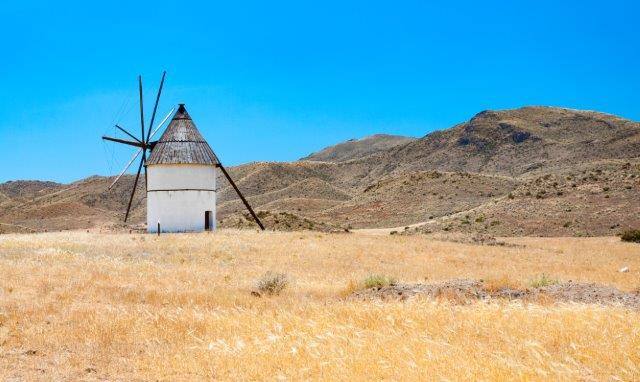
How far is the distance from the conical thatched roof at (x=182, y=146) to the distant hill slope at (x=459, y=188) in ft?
20.8

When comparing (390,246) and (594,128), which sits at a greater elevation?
(594,128)

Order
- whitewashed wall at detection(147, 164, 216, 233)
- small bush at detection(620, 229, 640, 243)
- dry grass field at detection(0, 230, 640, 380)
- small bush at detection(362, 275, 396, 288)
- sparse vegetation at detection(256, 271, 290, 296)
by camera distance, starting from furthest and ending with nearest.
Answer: whitewashed wall at detection(147, 164, 216, 233), small bush at detection(620, 229, 640, 243), small bush at detection(362, 275, 396, 288), sparse vegetation at detection(256, 271, 290, 296), dry grass field at detection(0, 230, 640, 380)

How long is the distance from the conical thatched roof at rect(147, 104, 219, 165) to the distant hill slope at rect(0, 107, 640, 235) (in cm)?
633

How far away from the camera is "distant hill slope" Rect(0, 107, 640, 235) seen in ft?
156

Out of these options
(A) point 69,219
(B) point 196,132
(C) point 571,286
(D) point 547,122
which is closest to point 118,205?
(A) point 69,219

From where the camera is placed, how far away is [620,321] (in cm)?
879

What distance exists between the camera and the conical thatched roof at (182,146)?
116ft

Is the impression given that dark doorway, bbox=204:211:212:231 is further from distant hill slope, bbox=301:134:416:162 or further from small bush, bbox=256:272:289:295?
distant hill slope, bbox=301:134:416:162

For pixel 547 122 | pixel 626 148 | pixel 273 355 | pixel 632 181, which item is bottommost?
pixel 273 355

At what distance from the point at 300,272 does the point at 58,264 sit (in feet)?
22.7

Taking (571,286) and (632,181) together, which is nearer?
(571,286)

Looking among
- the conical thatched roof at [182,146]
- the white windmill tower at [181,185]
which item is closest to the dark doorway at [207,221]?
the white windmill tower at [181,185]

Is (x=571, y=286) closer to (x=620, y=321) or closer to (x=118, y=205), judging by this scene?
(x=620, y=321)

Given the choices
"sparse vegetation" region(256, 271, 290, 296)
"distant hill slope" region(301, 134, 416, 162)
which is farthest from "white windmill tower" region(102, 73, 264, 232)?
"distant hill slope" region(301, 134, 416, 162)
